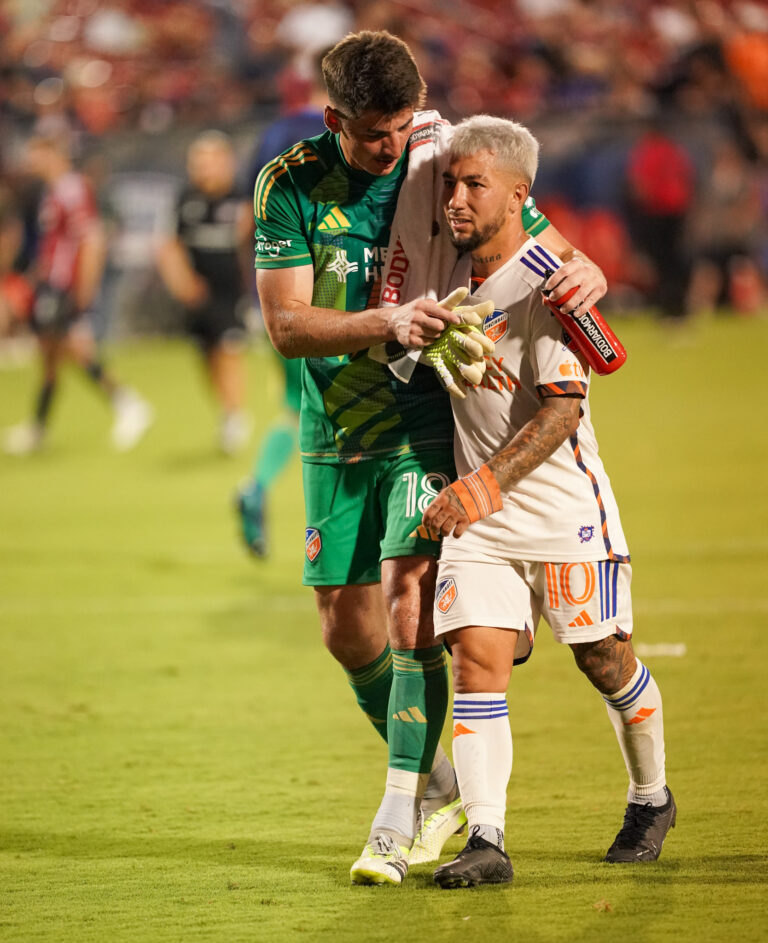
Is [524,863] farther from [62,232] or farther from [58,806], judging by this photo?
[62,232]

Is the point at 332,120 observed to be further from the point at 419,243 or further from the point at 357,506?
the point at 357,506

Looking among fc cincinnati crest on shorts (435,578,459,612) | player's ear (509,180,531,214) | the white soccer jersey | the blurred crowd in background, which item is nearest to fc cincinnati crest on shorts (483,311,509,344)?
the white soccer jersey

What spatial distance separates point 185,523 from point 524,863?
6777 millimetres

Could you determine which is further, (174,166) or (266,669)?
(174,166)

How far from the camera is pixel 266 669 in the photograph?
712 cm

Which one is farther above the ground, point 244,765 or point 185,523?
point 244,765

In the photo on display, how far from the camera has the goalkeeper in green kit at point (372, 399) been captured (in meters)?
4.28

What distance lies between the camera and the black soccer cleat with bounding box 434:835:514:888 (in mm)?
4156

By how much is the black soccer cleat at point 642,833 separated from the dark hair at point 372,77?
2.15 m

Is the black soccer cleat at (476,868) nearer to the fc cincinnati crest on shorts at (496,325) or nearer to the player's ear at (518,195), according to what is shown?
the fc cincinnati crest on shorts at (496,325)

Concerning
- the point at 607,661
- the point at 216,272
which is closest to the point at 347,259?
the point at 607,661

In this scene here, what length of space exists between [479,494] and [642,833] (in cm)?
112

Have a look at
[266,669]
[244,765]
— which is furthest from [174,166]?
[244,765]

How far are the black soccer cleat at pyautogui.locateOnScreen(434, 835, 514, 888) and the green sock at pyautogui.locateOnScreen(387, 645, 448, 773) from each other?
1.09ft
